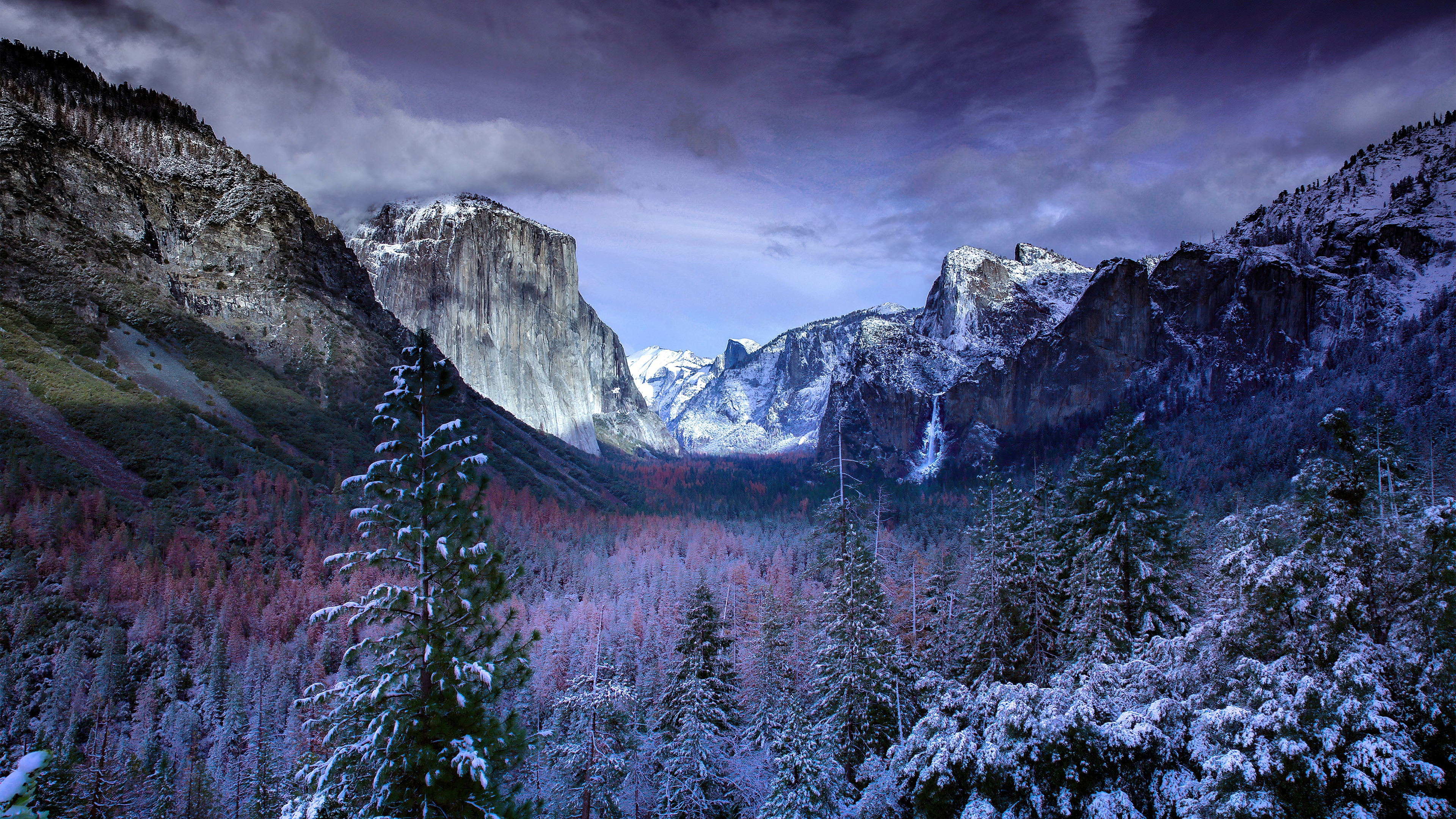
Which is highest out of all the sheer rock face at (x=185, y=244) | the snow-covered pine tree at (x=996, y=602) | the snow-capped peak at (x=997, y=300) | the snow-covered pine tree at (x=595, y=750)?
the snow-capped peak at (x=997, y=300)

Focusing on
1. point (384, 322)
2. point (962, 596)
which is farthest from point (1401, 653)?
point (384, 322)

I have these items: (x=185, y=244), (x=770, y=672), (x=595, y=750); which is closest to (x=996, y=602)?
(x=595, y=750)

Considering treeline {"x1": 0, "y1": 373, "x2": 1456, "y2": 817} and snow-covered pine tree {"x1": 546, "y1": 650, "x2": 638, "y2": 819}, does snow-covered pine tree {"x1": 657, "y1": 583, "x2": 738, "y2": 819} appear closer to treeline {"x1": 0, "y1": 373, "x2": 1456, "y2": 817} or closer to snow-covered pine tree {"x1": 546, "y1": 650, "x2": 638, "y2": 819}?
treeline {"x1": 0, "y1": 373, "x2": 1456, "y2": 817}

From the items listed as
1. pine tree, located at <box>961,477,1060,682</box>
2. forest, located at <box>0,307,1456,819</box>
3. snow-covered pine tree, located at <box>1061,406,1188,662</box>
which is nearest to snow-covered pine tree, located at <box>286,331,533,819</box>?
forest, located at <box>0,307,1456,819</box>

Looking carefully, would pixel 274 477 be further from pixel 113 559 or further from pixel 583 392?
pixel 583 392

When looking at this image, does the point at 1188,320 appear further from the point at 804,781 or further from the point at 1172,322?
the point at 804,781

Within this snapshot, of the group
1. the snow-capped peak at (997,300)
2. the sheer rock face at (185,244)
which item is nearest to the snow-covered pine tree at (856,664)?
the sheer rock face at (185,244)

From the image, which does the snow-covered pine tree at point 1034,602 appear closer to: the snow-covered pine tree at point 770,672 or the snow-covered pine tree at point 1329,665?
the snow-covered pine tree at point 1329,665
